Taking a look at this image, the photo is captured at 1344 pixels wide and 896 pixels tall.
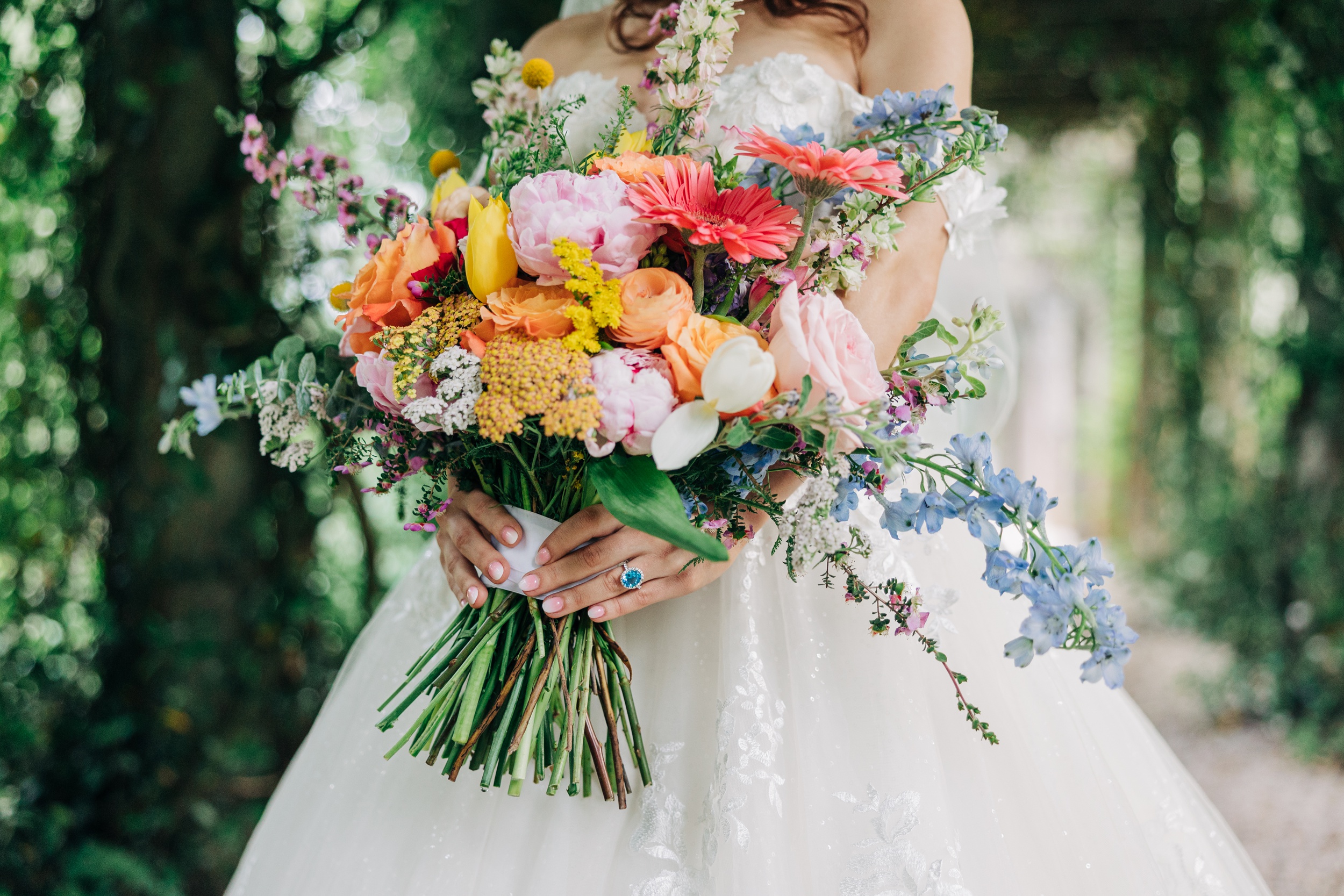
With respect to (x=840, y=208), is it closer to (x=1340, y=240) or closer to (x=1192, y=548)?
(x=1340, y=240)

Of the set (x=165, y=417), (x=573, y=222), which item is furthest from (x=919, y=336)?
(x=165, y=417)

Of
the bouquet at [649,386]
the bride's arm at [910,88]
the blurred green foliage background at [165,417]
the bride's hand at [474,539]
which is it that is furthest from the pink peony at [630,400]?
the blurred green foliage background at [165,417]

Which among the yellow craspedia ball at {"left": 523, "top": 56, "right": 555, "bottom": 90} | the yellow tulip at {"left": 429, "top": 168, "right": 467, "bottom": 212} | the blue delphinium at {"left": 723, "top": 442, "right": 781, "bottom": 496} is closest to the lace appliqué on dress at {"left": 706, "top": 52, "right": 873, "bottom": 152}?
the yellow craspedia ball at {"left": 523, "top": 56, "right": 555, "bottom": 90}

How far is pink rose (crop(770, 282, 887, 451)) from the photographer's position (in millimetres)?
759

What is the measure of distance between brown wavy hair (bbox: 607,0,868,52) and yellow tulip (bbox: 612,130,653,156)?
0.44 meters

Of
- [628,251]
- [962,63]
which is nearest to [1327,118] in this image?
[962,63]

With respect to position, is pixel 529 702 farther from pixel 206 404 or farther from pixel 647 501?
pixel 206 404

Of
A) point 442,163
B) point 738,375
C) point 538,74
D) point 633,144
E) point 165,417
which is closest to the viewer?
point 738,375

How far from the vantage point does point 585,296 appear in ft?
2.66

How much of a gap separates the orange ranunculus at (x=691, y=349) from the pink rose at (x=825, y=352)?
0.04 metres

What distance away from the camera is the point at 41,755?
1918mm

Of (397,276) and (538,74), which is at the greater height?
(538,74)

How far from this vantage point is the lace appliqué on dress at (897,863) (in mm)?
894

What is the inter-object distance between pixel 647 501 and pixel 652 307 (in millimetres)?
180
